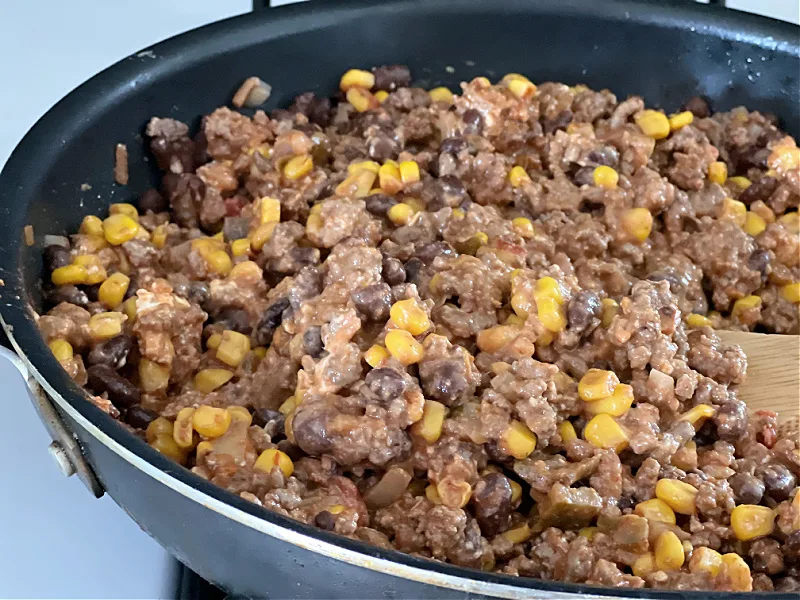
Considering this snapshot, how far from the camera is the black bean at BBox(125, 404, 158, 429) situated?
5.47 ft

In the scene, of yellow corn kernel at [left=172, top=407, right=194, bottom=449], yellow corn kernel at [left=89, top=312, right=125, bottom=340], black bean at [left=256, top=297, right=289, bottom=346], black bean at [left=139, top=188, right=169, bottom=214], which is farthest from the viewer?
black bean at [left=139, top=188, right=169, bottom=214]

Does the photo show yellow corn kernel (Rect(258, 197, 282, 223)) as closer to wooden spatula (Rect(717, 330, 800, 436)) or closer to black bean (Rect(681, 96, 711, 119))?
wooden spatula (Rect(717, 330, 800, 436))

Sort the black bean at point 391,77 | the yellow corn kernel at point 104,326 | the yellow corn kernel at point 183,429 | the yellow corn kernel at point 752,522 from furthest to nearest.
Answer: the black bean at point 391,77 → the yellow corn kernel at point 104,326 → the yellow corn kernel at point 183,429 → the yellow corn kernel at point 752,522

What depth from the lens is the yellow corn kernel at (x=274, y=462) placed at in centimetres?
156

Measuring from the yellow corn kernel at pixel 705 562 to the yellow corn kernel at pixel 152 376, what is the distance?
106 centimetres

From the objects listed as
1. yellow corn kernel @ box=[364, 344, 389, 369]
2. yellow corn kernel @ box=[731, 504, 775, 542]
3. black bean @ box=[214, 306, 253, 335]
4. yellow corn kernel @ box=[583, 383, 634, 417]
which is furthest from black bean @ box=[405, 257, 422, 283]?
yellow corn kernel @ box=[731, 504, 775, 542]

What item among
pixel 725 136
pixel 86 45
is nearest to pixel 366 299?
pixel 725 136

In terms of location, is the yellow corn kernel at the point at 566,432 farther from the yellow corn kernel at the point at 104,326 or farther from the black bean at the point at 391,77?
the black bean at the point at 391,77

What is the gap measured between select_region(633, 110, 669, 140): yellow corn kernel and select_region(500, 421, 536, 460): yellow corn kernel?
3.53ft

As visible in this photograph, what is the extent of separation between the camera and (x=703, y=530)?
1.55 m

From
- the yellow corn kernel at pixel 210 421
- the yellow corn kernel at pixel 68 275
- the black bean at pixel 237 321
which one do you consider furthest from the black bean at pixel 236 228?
the yellow corn kernel at pixel 210 421

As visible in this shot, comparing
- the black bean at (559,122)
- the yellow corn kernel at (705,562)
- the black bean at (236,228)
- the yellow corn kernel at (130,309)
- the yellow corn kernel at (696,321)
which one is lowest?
the yellow corn kernel at (705,562)

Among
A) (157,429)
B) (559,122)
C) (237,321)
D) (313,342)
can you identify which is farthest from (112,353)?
(559,122)

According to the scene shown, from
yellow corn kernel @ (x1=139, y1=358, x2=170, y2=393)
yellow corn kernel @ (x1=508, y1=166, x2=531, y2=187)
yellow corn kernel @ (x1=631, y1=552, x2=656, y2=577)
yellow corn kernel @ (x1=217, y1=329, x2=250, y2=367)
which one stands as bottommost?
yellow corn kernel @ (x1=631, y1=552, x2=656, y2=577)
